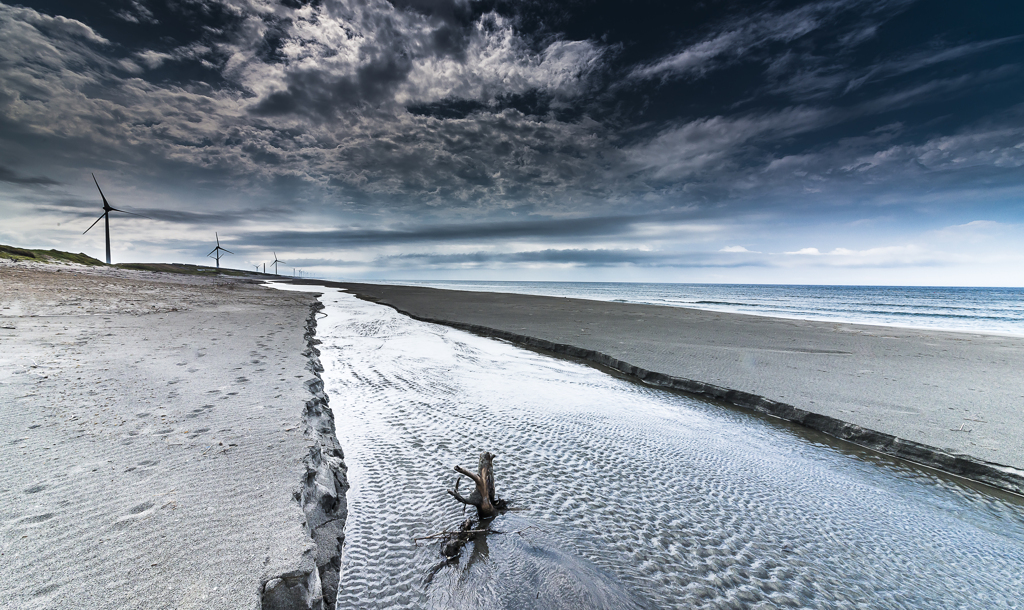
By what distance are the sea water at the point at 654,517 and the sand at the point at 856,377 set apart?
0.45 meters

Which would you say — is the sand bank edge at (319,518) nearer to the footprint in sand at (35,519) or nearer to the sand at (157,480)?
the sand at (157,480)

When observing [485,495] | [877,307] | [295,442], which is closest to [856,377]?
[485,495]

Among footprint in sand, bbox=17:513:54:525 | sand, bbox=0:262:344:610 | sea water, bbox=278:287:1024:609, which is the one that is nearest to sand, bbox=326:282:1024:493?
sea water, bbox=278:287:1024:609

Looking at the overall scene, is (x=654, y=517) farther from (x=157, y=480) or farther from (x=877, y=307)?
(x=877, y=307)

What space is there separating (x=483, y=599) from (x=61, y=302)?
17.4 metres

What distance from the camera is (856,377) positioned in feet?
25.6

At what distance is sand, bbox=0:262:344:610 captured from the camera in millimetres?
1993

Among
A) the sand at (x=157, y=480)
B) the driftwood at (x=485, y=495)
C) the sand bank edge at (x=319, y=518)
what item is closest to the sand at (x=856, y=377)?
the driftwood at (x=485, y=495)

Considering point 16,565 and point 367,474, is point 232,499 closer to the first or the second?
point 16,565

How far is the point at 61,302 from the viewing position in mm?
12336

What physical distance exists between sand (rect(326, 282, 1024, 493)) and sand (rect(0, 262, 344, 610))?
6554 millimetres

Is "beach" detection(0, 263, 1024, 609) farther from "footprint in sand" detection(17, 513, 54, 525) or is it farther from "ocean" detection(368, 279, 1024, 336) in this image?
"ocean" detection(368, 279, 1024, 336)

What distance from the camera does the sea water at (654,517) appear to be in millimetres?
2602

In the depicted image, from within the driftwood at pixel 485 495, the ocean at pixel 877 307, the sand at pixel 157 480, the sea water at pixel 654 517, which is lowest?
the sea water at pixel 654 517
